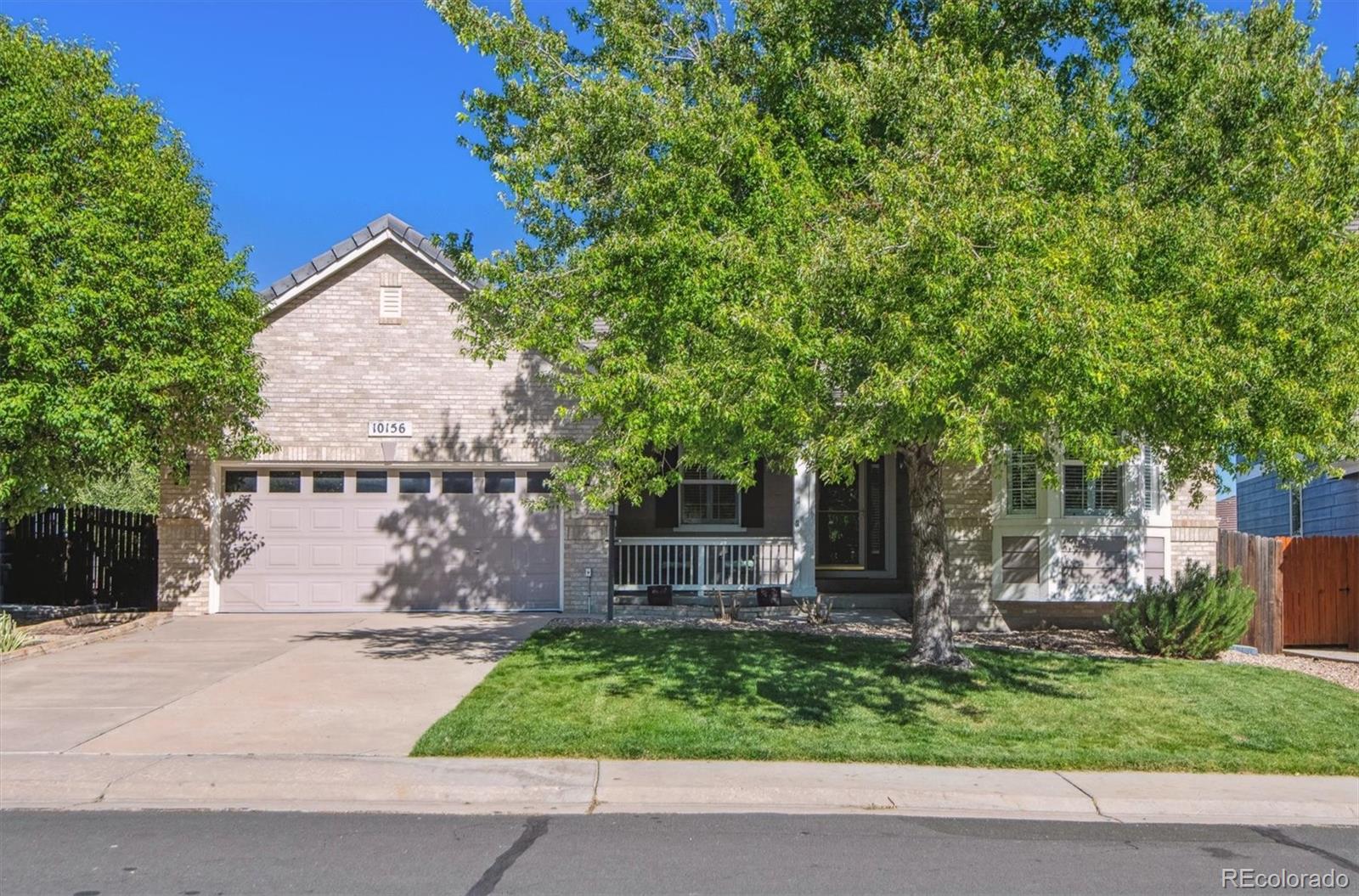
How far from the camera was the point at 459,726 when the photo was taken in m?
9.30

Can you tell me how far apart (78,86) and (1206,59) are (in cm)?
1285

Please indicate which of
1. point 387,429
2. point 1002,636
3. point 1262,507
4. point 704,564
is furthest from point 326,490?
point 1262,507

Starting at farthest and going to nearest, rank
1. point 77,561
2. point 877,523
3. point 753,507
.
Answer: point 877,523, point 753,507, point 77,561

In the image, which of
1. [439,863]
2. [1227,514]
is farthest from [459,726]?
[1227,514]

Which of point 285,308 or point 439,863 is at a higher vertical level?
point 285,308

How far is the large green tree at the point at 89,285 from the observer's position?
478 inches

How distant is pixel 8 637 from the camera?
42.6 ft

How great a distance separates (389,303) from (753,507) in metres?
6.93

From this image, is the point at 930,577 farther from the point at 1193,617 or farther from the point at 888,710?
the point at 1193,617

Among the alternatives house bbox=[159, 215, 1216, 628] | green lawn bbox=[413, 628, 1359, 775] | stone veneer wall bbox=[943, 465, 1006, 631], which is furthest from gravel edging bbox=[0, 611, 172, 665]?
stone veneer wall bbox=[943, 465, 1006, 631]

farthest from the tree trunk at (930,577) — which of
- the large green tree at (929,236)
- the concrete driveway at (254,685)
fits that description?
the concrete driveway at (254,685)

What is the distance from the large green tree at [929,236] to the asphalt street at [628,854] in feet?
8.92

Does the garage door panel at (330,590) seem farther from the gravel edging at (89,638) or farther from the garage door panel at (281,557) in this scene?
the gravel edging at (89,638)

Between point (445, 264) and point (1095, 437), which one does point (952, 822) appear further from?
point (445, 264)
